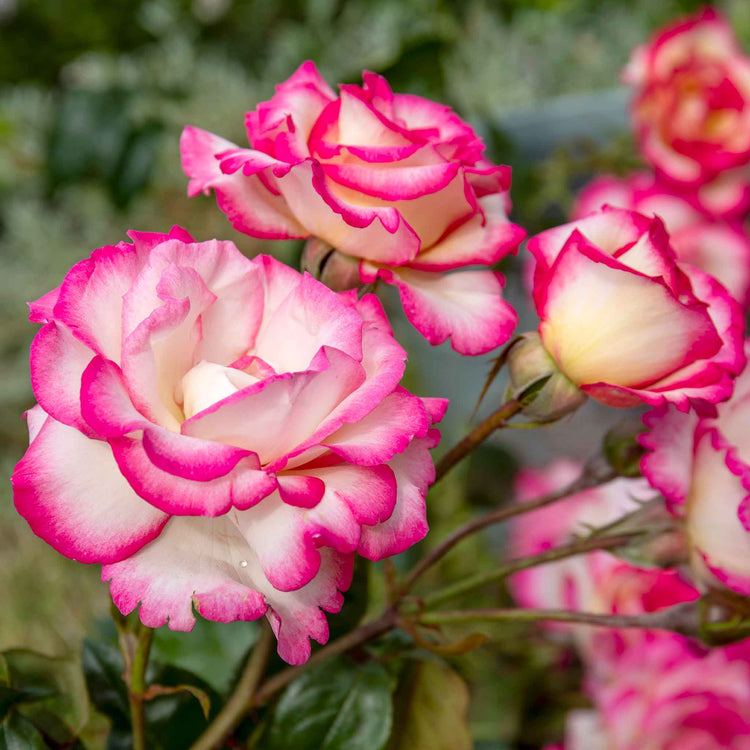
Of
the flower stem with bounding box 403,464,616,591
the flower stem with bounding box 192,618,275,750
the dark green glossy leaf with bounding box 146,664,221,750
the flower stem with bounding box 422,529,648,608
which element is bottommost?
the dark green glossy leaf with bounding box 146,664,221,750

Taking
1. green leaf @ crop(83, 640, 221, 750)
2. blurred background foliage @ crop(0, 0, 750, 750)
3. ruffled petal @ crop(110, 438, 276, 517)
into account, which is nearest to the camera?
ruffled petal @ crop(110, 438, 276, 517)

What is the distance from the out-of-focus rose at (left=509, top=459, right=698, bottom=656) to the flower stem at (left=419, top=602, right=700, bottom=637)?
9cm

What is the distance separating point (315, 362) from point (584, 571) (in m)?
0.35

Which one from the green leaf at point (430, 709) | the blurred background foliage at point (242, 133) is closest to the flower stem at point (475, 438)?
the green leaf at point (430, 709)

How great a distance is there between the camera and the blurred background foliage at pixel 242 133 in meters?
0.57

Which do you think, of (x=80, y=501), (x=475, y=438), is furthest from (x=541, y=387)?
(x=80, y=501)

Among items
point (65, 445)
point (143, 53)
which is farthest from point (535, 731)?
point (143, 53)

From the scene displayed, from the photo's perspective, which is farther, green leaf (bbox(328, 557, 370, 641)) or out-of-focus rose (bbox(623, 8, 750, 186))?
out-of-focus rose (bbox(623, 8, 750, 186))

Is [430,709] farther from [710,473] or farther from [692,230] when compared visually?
[692,230]

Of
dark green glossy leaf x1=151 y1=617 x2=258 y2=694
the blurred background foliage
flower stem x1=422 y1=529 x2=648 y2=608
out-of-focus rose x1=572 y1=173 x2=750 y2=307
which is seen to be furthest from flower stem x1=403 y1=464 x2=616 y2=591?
out-of-focus rose x1=572 y1=173 x2=750 y2=307

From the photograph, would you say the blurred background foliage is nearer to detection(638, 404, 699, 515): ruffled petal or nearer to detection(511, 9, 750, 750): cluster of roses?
detection(511, 9, 750, 750): cluster of roses

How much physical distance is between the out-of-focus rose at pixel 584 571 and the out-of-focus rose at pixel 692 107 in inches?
10.5

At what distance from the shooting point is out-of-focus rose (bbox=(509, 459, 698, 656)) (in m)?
0.37

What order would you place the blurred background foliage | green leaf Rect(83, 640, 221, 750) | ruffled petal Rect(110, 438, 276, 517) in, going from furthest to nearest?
the blurred background foliage
green leaf Rect(83, 640, 221, 750)
ruffled petal Rect(110, 438, 276, 517)
